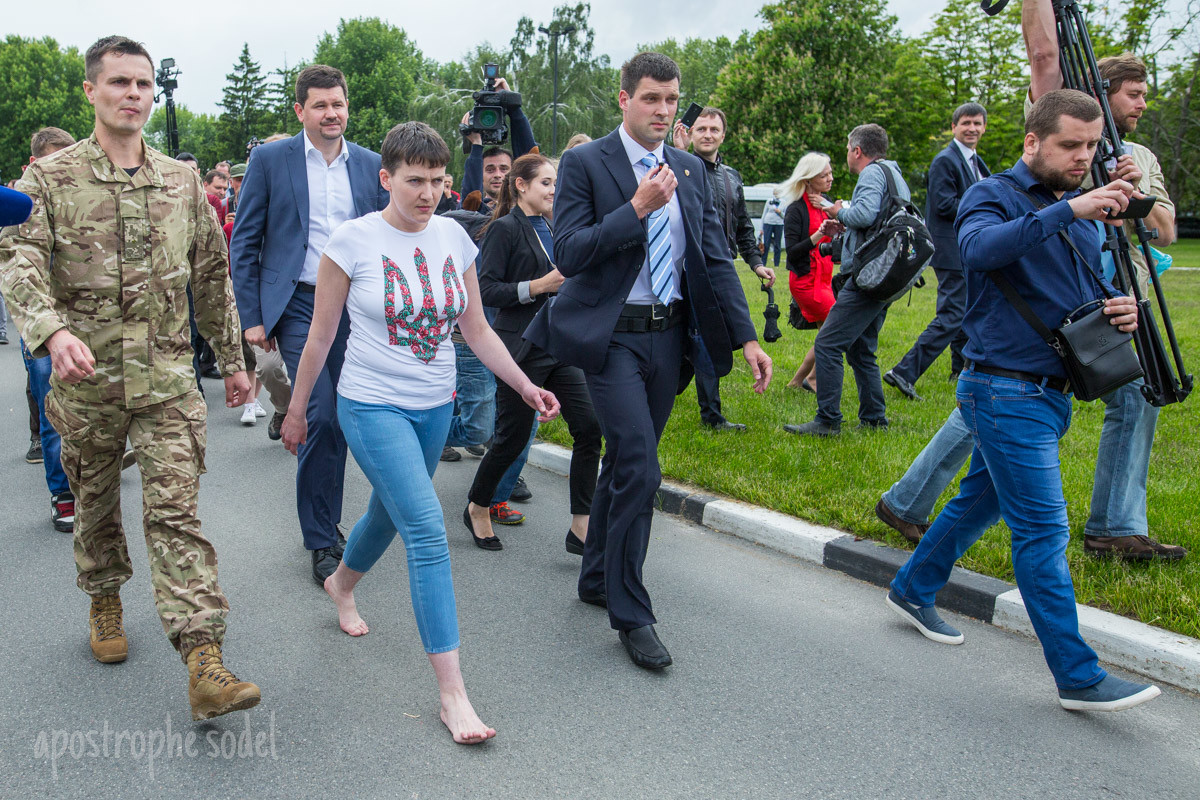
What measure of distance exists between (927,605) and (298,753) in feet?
8.03

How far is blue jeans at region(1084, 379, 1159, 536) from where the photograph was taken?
4512 mm

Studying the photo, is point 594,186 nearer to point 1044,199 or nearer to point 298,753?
point 1044,199

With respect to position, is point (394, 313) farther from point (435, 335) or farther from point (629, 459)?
point (629, 459)

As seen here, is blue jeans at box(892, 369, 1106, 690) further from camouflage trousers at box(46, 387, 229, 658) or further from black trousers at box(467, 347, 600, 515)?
camouflage trousers at box(46, 387, 229, 658)

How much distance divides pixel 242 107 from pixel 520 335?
7772 centimetres

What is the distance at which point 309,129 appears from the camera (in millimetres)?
4805

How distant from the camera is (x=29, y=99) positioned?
6938cm

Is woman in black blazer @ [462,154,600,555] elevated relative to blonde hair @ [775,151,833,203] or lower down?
lower down

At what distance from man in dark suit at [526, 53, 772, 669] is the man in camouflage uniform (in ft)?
4.46

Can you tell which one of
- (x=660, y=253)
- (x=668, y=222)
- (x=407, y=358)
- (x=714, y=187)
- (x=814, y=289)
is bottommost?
(x=814, y=289)

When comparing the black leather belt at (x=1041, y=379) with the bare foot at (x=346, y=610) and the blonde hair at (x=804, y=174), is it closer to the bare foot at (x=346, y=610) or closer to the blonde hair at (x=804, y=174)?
the bare foot at (x=346, y=610)

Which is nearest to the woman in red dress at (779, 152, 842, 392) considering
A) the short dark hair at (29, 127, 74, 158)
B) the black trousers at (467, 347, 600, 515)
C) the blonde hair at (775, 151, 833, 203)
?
the blonde hair at (775, 151, 833, 203)

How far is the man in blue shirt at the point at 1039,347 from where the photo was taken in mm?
3344

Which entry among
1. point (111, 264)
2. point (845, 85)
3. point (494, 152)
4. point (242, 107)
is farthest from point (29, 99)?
point (111, 264)
